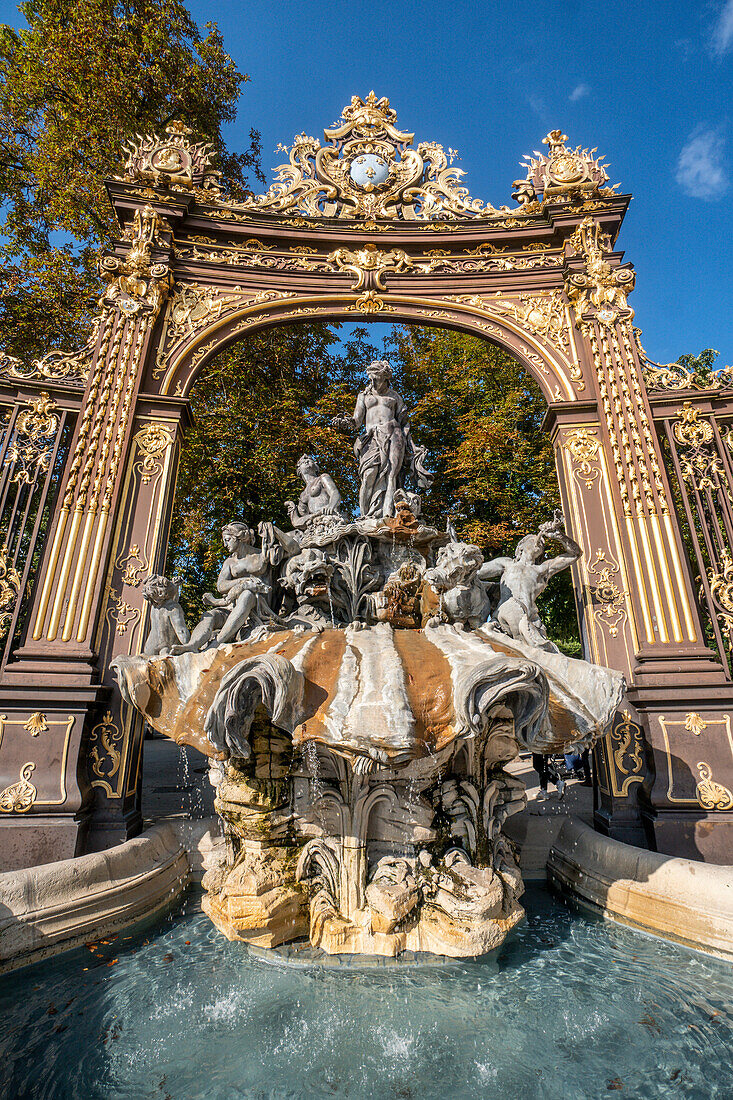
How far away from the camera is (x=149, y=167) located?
7.99 m

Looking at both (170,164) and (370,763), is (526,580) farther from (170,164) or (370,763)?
(170,164)

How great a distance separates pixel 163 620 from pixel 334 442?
6.50 meters

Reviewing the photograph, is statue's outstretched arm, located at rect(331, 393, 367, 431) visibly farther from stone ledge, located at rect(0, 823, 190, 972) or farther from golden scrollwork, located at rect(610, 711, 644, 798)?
stone ledge, located at rect(0, 823, 190, 972)

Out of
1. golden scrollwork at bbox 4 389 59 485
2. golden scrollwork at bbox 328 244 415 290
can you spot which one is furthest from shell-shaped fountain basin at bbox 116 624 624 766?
golden scrollwork at bbox 328 244 415 290

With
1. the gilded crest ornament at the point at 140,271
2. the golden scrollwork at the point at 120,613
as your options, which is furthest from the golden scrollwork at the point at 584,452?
the gilded crest ornament at the point at 140,271

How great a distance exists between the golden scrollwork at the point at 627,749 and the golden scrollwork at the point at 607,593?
979mm

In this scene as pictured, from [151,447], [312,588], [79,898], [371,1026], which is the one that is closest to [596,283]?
[312,588]

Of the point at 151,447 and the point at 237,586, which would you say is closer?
the point at 237,586

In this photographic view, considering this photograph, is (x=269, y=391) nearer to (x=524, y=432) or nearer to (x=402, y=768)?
(x=524, y=432)

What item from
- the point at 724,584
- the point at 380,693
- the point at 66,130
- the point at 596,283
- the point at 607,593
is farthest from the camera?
the point at 66,130

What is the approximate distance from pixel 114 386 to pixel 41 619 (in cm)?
295

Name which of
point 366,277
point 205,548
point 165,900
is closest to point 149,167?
point 366,277

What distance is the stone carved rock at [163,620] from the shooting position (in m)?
5.19

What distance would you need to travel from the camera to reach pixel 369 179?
8984 millimetres
